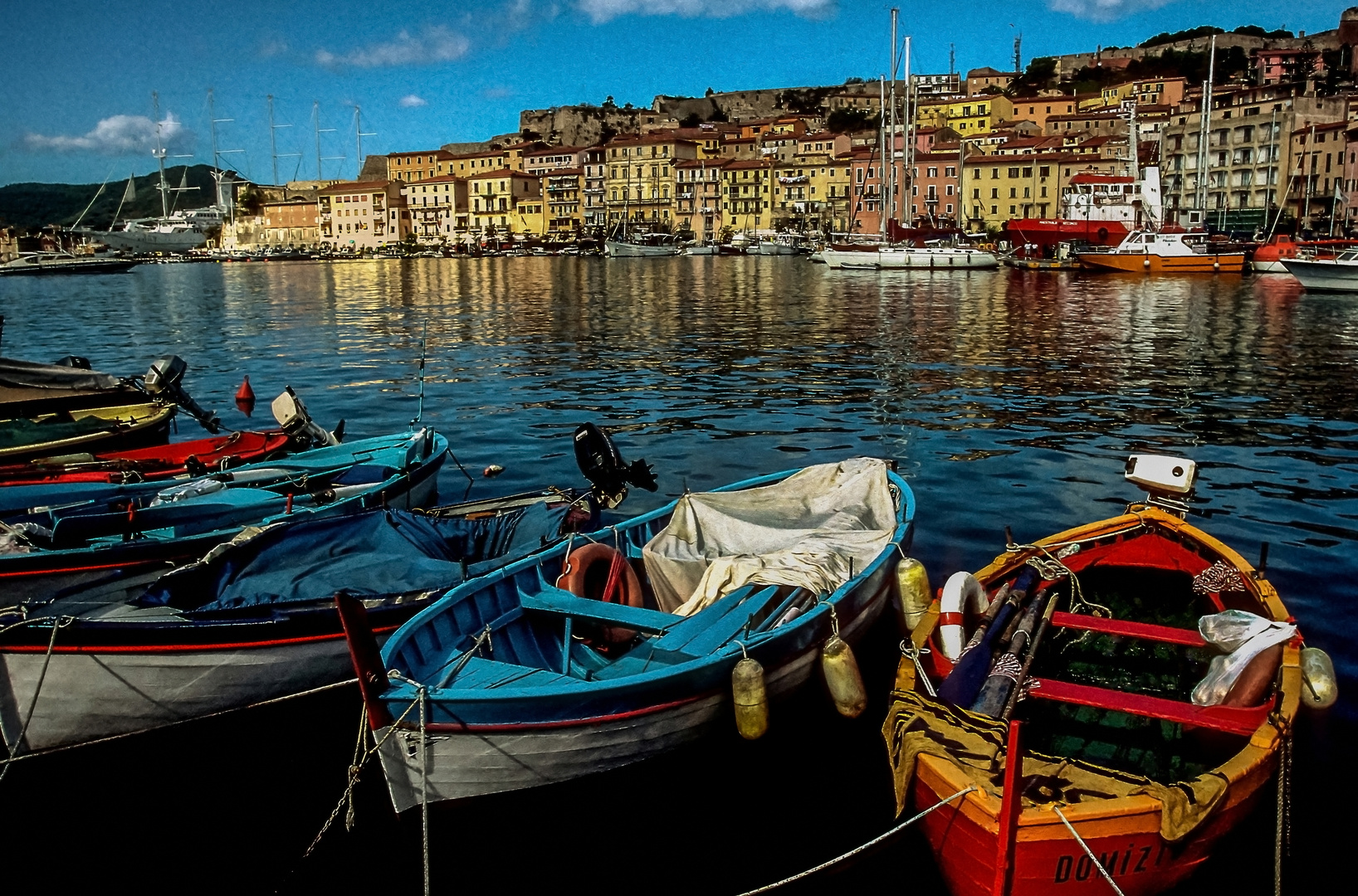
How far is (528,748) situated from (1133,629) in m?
4.99

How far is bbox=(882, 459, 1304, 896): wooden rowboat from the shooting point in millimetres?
5645

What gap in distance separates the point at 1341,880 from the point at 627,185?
136606mm

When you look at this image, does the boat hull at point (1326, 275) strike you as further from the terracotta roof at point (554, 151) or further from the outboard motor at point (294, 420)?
the terracotta roof at point (554, 151)

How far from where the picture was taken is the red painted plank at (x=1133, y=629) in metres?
7.72

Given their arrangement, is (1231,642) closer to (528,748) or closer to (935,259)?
(528,748)

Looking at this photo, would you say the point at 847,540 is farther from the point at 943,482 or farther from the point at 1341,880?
the point at 943,482

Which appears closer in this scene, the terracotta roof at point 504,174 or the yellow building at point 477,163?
the terracotta roof at point 504,174

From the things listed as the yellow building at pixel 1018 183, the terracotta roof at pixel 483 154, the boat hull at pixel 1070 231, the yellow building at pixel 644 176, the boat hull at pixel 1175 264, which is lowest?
the boat hull at pixel 1175 264

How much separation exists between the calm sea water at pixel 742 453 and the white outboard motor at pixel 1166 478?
2016mm

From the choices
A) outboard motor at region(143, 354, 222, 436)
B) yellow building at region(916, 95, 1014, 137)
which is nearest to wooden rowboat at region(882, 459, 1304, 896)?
outboard motor at region(143, 354, 222, 436)

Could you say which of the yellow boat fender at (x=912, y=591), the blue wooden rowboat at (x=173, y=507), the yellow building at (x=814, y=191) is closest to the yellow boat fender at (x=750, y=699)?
the yellow boat fender at (x=912, y=591)

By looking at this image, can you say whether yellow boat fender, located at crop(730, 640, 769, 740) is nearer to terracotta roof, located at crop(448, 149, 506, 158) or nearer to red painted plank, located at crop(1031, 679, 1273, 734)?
red painted plank, located at crop(1031, 679, 1273, 734)

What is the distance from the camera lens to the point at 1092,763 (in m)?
6.66

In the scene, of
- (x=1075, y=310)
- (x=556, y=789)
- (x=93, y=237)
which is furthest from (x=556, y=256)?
(x=556, y=789)
